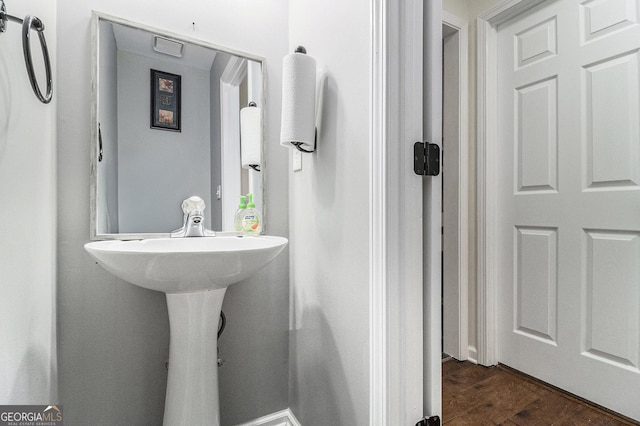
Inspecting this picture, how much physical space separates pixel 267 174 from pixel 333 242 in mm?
463

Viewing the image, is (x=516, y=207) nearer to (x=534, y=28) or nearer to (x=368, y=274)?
(x=534, y=28)

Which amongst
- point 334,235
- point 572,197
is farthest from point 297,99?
point 572,197

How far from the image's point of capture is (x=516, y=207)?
1.78m

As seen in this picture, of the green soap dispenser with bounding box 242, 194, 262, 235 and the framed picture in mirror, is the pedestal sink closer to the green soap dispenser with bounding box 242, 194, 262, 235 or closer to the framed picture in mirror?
the green soap dispenser with bounding box 242, 194, 262, 235

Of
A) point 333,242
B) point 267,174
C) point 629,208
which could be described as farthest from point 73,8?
point 629,208

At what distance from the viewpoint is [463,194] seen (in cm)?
194

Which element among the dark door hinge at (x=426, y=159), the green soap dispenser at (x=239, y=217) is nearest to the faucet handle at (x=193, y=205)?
the green soap dispenser at (x=239, y=217)

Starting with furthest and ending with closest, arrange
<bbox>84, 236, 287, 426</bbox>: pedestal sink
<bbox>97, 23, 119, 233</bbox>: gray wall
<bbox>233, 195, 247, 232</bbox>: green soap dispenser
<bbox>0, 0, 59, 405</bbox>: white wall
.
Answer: <bbox>233, 195, 247, 232</bbox>: green soap dispenser → <bbox>97, 23, 119, 233</bbox>: gray wall → <bbox>84, 236, 287, 426</bbox>: pedestal sink → <bbox>0, 0, 59, 405</bbox>: white wall

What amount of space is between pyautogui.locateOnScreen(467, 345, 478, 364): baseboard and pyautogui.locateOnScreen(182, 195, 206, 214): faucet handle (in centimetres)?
176

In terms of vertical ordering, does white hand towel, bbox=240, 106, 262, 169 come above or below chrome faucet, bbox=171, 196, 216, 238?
above

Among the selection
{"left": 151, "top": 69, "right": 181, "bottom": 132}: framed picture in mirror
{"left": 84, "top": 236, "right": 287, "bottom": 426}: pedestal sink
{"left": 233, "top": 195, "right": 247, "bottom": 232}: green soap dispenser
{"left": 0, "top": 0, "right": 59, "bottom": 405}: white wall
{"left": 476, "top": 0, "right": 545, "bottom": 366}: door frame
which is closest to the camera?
{"left": 0, "top": 0, "right": 59, "bottom": 405}: white wall

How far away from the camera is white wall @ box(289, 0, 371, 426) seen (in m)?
0.95

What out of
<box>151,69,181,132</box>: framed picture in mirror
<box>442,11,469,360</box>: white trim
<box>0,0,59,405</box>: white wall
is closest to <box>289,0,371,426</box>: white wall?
<box>151,69,181,132</box>: framed picture in mirror

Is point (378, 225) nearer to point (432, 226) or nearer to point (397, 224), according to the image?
point (397, 224)
